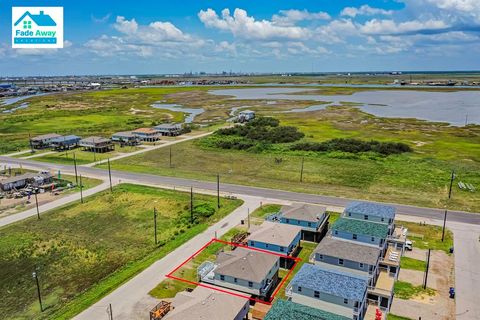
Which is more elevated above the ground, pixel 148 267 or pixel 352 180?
pixel 352 180

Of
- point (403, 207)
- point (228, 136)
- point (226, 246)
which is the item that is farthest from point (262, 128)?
point (226, 246)

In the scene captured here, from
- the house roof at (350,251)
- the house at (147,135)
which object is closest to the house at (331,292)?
the house roof at (350,251)

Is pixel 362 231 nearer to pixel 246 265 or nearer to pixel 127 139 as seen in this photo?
pixel 246 265

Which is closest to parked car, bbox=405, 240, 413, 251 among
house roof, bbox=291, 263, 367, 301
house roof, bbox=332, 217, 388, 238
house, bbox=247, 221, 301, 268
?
house roof, bbox=332, 217, 388, 238

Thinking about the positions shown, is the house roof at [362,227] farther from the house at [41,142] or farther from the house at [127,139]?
the house at [41,142]

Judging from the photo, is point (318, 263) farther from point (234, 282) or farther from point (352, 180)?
point (352, 180)

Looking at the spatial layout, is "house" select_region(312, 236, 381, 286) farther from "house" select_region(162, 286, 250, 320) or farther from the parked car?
"house" select_region(162, 286, 250, 320)

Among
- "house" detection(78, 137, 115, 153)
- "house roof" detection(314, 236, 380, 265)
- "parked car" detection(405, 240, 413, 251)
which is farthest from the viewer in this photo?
"house" detection(78, 137, 115, 153)
